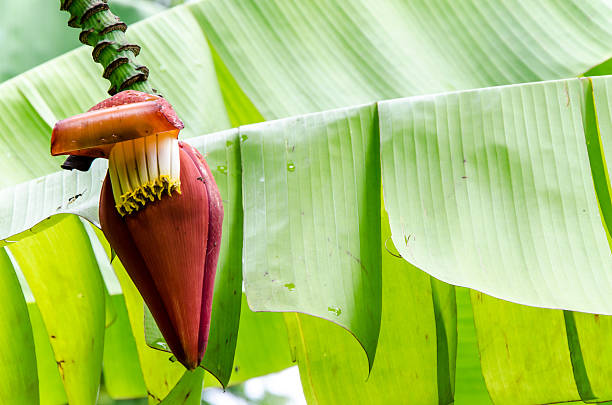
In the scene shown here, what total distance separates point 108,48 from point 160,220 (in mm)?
140

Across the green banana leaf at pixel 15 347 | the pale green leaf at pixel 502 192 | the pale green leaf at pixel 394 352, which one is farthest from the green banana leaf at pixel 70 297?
the pale green leaf at pixel 502 192

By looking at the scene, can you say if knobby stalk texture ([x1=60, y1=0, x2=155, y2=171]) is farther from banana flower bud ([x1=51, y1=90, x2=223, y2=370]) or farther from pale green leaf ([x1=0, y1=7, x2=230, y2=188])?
pale green leaf ([x1=0, y1=7, x2=230, y2=188])

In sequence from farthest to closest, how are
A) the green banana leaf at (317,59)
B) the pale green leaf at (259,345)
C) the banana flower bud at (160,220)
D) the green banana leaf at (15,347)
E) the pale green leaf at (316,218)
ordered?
the pale green leaf at (259,345) → the green banana leaf at (317,59) → the green banana leaf at (15,347) → the pale green leaf at (316,218) → the banana flower bud at (160,220)

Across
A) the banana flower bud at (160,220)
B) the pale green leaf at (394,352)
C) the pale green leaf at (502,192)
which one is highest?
the banana flower bud at (160,220)

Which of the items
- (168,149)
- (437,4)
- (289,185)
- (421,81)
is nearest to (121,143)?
Answer: (168,149)

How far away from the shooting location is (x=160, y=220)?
35 cm

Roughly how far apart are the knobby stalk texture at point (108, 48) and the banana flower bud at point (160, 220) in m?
0.03

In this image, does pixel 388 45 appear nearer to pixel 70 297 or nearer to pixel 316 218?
pixel 316 218

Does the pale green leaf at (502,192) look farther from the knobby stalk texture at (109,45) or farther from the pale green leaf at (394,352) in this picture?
the knobby stalk texture at (109,45)

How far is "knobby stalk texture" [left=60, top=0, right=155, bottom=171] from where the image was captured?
0.40 m

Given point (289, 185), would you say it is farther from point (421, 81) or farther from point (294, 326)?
point (421, 81)

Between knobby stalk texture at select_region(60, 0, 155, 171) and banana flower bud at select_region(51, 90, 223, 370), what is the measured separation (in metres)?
0.03

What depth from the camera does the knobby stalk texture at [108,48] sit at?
40cm

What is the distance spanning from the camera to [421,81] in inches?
29.9
